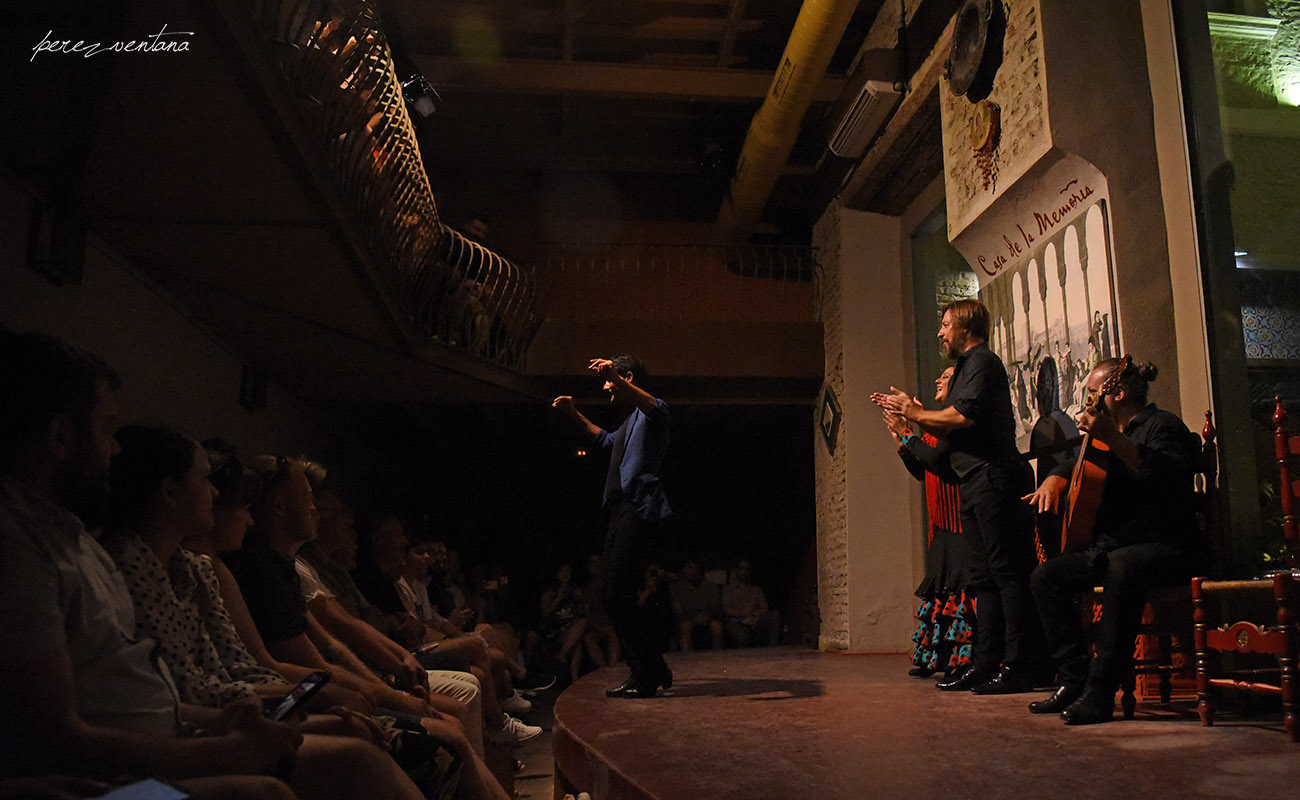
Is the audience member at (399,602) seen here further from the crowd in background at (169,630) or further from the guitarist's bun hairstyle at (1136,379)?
the guitarist's bun hairstyle at (1136,379)

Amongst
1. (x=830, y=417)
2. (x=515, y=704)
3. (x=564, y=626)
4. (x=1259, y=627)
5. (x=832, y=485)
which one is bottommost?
(x=515, y=704)

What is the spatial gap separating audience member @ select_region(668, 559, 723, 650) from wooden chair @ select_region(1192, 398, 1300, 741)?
6.21m

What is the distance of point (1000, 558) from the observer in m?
3.33

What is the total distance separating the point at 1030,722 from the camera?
276 cm

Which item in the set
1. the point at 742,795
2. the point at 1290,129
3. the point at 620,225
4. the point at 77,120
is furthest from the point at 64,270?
the point at 620,225

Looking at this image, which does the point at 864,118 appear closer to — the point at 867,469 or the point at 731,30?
the point at 731,30

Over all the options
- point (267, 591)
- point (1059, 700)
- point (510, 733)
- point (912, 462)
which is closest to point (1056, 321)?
point (912, 462)

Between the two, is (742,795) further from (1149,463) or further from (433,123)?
(433,123)

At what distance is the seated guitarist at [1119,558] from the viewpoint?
2.76m

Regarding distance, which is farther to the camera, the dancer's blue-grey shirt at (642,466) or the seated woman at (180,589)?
the dancer's blue-grey shirt at (642,466)

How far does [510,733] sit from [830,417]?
453cm

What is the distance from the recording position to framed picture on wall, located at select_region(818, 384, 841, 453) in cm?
771

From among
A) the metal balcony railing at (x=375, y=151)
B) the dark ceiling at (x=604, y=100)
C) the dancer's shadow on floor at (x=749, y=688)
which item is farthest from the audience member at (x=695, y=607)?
the dancer's shadow on floor at (x=749, y=688)

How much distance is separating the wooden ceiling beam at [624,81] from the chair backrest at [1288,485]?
5272 mm
